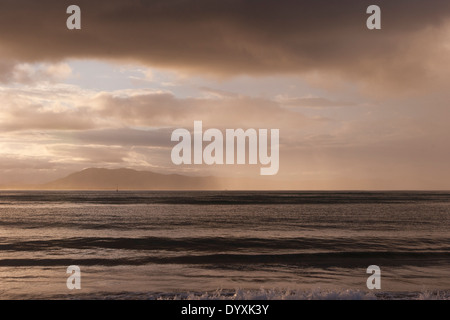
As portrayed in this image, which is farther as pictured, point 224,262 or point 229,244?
point 229,244

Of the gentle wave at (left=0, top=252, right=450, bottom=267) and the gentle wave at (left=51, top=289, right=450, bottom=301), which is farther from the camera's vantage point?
the gentle wave at (left=0, top=252, right=450, bottom=267)

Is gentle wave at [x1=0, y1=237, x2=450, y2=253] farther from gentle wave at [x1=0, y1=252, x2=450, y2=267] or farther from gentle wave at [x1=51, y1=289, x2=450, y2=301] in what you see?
gentle wave at [x1=51, y1=289, x2=450, y2=301]

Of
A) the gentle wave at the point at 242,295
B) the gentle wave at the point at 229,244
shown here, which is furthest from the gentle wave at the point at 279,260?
the gentle wave at the point at 242,295

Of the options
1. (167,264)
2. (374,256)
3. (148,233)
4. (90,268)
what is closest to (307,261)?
(374,256)

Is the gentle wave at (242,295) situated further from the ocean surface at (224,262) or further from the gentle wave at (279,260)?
the gentle wave at (279,260)

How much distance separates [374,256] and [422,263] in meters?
3.24

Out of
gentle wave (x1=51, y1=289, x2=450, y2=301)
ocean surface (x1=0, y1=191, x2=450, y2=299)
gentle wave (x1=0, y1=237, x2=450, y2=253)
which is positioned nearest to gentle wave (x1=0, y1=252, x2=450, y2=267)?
ocean surface (x1=0, y1=191, x2=450, y2=299)

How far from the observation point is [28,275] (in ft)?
→ 64.1

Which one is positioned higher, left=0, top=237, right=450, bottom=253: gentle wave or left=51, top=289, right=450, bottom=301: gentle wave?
left=51, top=289, right=450, bottom=301: gentle wave

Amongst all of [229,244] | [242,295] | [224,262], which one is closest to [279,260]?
[224,262]

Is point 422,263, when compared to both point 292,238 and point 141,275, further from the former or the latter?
point 141,275

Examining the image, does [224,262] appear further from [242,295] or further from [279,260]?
[242,295]

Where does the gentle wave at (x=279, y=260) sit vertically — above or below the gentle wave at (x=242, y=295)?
below

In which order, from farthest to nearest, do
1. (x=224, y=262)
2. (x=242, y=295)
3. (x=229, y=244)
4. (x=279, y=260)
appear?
(x=229, y=244)
(x=279, y=260)
(x=224, y=262)
(x=242, y=295)
